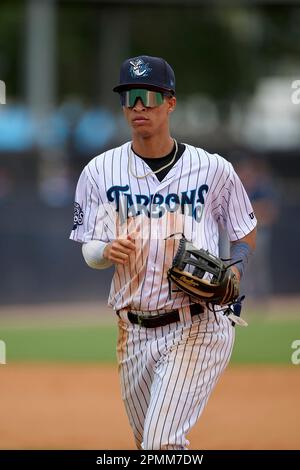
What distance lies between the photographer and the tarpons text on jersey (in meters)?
4.94

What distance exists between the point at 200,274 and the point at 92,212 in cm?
62

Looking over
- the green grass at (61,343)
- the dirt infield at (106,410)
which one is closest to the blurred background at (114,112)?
the green grass at (61,343)

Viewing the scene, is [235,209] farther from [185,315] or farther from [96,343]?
[96,343]

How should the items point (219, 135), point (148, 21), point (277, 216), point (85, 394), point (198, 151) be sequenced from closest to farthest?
point (198, 151) < point (85, 394) < point (277, 216) < point (219, 135) < point (148, 21)

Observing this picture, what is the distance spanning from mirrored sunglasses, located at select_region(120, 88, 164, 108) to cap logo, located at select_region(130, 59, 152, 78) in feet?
0.23

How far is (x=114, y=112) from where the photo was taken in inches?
1161

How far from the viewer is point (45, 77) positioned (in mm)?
26156

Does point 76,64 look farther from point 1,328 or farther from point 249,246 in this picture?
point 249,246

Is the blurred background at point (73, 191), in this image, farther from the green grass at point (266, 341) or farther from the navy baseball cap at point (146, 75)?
the navy baseball cap at point (146, 75)

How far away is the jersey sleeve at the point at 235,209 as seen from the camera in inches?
199

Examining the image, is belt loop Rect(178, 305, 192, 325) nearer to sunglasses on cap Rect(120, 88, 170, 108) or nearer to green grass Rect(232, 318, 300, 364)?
sunglasses on cap Rect(120, 88, 170, 108)

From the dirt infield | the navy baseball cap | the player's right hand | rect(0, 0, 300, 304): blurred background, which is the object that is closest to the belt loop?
the player's right hand

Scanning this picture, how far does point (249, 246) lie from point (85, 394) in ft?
16.5
